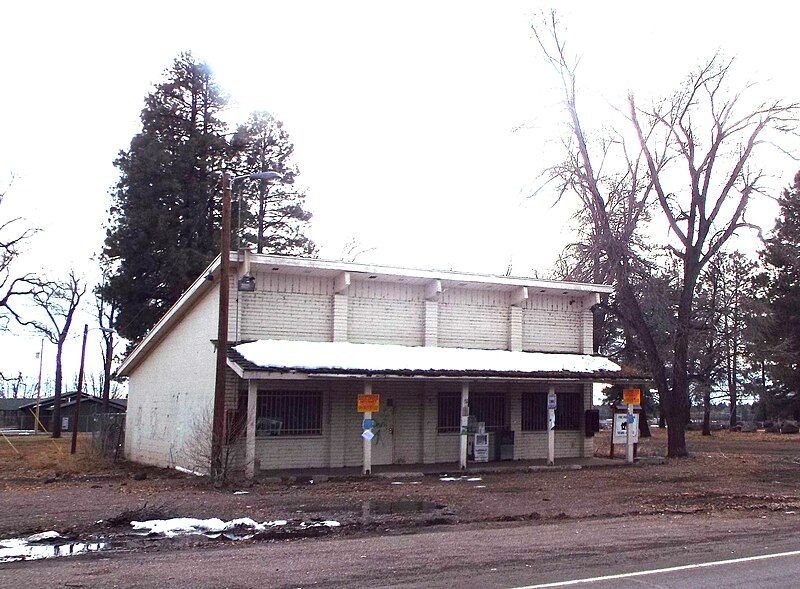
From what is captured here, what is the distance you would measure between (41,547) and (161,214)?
1153 inches

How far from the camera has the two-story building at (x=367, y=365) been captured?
21828 mm

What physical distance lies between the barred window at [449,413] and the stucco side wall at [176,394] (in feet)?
23.0

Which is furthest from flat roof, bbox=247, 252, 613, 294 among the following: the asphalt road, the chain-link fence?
the asphalt road

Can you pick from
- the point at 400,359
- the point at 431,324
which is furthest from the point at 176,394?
the point at 431,324

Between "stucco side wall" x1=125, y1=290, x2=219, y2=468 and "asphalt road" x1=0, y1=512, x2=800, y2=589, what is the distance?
1061 centimetres

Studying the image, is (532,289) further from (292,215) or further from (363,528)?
(292,215)

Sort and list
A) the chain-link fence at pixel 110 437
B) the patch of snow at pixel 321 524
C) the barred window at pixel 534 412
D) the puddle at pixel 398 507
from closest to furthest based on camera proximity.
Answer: the patch of snow at pixel 321 524, the puddle at pixel 398 507, the barred window at pixel 534 412, the chain-link fence at pixel 110 437

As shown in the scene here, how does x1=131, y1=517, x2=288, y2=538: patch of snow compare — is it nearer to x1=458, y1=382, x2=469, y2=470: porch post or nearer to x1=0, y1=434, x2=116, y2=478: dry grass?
x1=458, y1=382, x2=469, y2=470: porch post

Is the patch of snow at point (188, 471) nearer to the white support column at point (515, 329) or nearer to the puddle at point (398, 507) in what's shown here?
the puddle at point (398, 507)

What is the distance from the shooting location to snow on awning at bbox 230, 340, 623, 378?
20516 millimetres

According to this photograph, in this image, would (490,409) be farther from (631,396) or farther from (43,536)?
(43,536)

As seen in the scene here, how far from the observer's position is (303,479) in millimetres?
20141

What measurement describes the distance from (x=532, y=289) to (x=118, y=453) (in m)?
15.0

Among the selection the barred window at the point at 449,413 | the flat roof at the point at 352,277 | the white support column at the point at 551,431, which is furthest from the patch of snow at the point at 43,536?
the white support column at the point at 551,431
